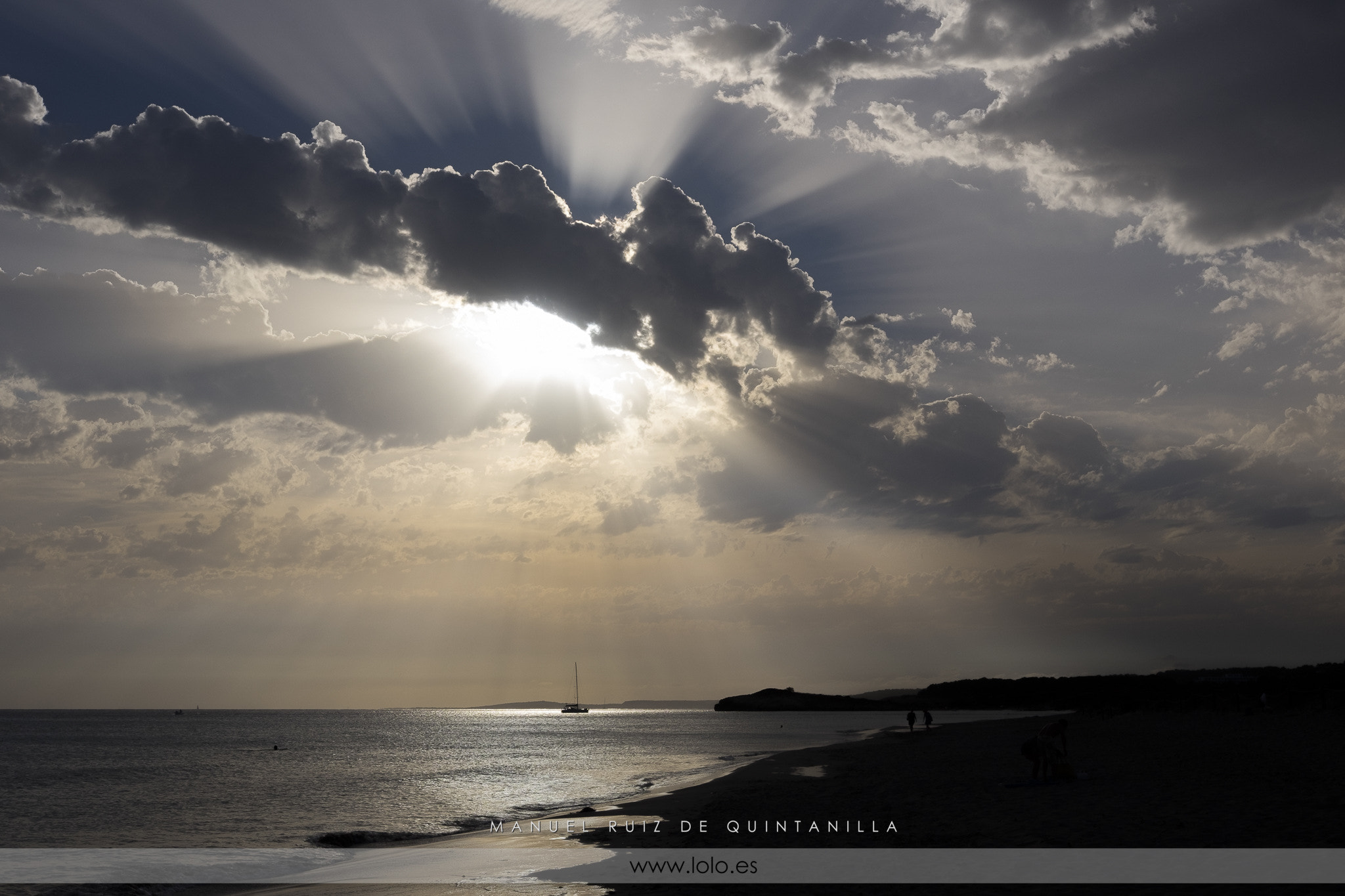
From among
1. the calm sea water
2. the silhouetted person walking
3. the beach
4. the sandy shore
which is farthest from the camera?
the calm sea water

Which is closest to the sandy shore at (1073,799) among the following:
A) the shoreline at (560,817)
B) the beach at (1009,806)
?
the beach at (1009,806)

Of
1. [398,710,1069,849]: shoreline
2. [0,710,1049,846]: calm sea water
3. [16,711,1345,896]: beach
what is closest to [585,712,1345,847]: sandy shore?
[16,711,1345,896]: beach

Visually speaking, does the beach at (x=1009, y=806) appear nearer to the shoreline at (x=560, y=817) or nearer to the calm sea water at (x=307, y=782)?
the shoreline at (x=560, y=817)

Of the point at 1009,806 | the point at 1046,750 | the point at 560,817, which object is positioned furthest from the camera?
the point at 560,817

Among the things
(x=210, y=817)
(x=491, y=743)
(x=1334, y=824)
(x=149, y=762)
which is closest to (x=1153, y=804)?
(x=1334, y=824)

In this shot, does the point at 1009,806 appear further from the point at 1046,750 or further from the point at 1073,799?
the point at 1046,750

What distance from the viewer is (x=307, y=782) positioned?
64.3 m

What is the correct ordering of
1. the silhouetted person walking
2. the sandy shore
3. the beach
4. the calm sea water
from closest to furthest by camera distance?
the beach → the sandy shore → the silhouetted person walking → the calm sea water

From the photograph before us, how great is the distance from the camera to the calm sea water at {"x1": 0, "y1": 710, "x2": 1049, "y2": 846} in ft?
133

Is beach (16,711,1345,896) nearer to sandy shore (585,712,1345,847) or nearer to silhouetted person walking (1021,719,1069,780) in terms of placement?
sandy shore (585,712,1345,847)

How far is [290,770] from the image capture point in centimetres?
7531

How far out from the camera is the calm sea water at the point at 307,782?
40.4 m

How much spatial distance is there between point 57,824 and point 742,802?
34077 mm

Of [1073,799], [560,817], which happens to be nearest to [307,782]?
[560,817]
